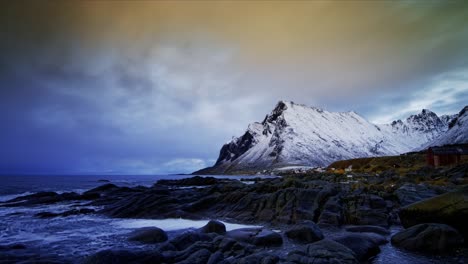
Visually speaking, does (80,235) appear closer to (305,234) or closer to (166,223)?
(166,223)

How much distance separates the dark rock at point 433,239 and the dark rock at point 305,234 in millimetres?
4830

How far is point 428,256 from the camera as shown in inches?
579

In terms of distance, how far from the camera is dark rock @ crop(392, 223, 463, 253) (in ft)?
50.5

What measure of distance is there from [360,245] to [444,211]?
21.4 feet

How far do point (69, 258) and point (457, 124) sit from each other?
210 m

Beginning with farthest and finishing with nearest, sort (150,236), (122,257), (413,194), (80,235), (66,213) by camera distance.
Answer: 1. (66,213)
2. (413,194)
3. (80,235)
4. (150,236)
5. (122,257)

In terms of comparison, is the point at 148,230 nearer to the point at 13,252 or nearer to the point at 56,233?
the point at 13,252

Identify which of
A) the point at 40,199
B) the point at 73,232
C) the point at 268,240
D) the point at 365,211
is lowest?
the point at 73,232

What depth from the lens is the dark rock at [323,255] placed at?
39.7ft

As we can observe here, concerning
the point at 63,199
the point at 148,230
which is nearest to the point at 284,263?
the point at 148,230

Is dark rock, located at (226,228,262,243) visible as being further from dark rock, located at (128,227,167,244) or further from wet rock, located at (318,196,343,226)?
wet rock, located at (318,196,343,226)

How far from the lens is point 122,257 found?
1373cm

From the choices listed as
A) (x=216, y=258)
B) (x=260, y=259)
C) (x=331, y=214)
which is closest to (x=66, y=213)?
(x=216, y=258)

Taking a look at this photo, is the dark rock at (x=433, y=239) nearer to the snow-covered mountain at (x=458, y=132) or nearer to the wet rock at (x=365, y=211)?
the wet rock at (x=365, y=211)
